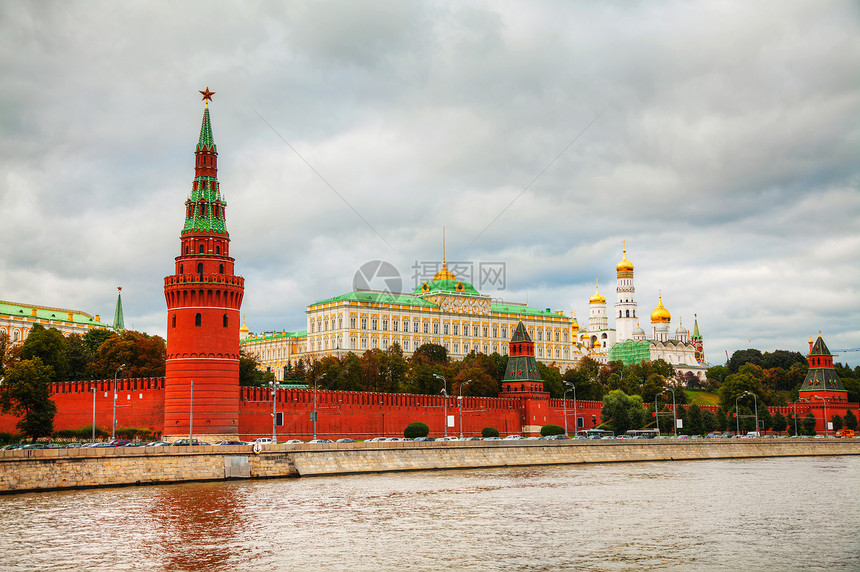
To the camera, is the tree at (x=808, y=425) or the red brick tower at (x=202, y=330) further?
the tree at (x=808, y=425)

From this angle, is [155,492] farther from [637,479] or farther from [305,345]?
[305,345]

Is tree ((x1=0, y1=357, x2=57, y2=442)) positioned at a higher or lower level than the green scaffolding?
lower

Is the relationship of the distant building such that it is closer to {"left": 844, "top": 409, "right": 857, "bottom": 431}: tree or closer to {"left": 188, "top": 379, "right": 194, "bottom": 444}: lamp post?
{"left": 188, "top": 379, "right": 194, "bottom": 444}: lamp post

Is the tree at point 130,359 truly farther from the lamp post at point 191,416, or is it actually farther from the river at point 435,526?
the river at point 435,526

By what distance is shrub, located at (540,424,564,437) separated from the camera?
95688 millimetres

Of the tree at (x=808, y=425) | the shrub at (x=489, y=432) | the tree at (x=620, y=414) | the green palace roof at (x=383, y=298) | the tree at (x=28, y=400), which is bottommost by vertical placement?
the tree at (x=808, y=425)

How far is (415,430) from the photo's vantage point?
275ft

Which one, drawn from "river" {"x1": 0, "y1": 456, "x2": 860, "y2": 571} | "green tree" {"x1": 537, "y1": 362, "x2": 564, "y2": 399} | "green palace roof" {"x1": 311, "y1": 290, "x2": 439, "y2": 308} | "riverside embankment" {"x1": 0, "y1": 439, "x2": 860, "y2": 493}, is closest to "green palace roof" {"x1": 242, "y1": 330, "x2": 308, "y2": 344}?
"green palace roof" {"x1": 311, "y1": 290, "x2": 439, "y2": 308}

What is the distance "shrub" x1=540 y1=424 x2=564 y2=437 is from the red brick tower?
1449 inches

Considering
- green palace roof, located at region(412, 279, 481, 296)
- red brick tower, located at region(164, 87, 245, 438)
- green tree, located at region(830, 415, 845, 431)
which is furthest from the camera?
green palace roof, located at region(412, 279, 481, 296)

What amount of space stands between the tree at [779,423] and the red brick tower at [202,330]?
230ft

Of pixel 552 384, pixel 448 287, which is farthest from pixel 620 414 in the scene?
pixel 448 287

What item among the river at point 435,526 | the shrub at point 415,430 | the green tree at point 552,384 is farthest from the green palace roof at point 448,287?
the river at point 435,526

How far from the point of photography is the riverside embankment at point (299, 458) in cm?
4612
